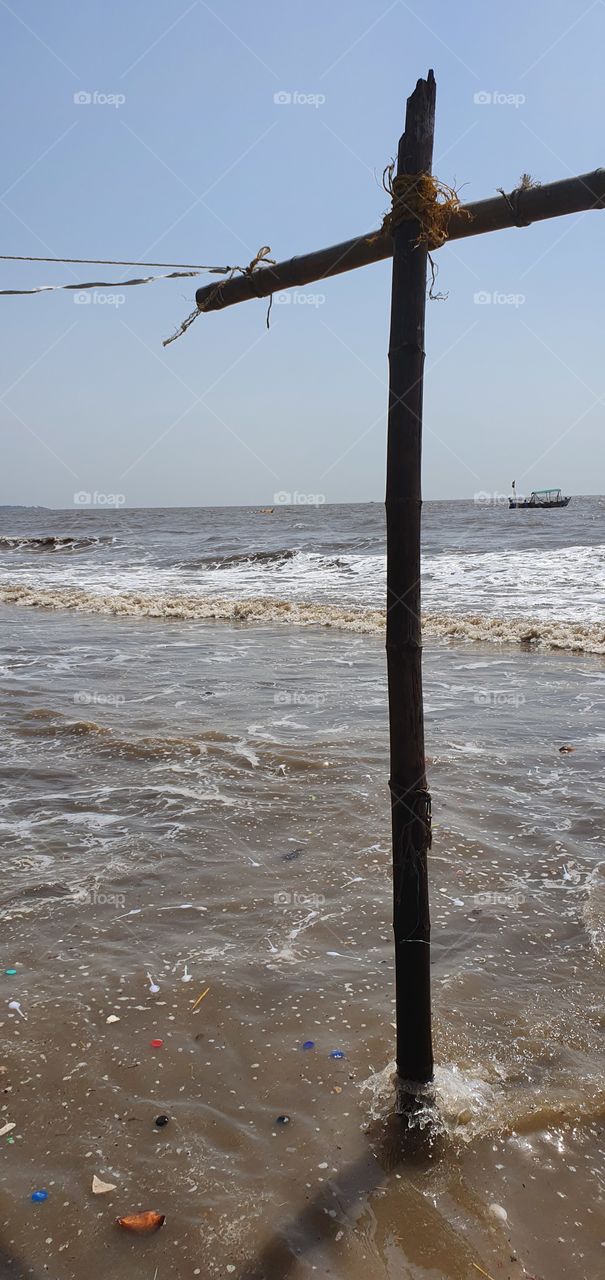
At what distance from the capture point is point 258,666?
37.0ft

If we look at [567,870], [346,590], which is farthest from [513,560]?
[567,870]

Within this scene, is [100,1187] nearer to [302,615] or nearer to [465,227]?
[465,227]

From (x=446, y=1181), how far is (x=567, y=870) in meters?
2.49

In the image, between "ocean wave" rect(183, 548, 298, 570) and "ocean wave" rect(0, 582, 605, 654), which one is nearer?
"ocean wave" rect(0, 582, 605, 654)

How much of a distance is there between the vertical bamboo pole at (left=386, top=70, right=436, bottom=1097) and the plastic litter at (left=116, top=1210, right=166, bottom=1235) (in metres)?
0.89

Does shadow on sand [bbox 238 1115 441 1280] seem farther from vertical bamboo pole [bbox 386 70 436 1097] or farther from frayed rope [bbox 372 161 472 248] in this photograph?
frayed rope [bbox 372 161 472 248]

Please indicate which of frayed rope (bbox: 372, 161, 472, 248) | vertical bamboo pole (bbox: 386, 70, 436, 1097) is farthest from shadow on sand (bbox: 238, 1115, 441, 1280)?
frayed rope (bbox: 372, 161, 472, 248)

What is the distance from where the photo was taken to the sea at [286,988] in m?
2.40

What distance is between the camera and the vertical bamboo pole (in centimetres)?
265

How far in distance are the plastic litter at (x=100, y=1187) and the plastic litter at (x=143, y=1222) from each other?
119 mm

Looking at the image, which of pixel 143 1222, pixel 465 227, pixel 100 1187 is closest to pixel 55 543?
pixel 465 227

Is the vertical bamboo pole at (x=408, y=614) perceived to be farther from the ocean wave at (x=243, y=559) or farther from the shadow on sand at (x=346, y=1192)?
the ocean wave at (x=243, y=559)

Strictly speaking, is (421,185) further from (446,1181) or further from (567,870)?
(567,870)

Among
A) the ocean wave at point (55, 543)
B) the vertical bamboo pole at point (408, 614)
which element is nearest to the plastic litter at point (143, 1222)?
the vertical bamboo pole at point (408, 614)
